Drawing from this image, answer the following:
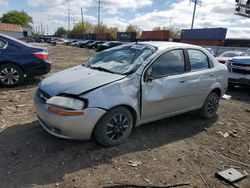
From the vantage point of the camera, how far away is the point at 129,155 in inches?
144

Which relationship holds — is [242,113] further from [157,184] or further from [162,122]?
[157,184]

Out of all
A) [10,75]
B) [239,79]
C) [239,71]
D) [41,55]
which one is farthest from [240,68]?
[10,75]

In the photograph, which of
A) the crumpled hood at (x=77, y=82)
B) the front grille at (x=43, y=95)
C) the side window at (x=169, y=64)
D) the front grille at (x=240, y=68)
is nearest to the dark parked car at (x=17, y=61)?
the crumpled hood at (x=77, y=82)

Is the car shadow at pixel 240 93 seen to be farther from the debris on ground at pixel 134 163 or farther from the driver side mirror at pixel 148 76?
the debris on ground at pixel 134 163

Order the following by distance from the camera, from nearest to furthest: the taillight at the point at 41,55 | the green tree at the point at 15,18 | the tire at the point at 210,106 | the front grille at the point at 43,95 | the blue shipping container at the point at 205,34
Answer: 1. the front grille at the point at 43,95
2. the tire at the point at 210,106
3. the taillight at the point at 41,55
4. the blue shipping container at the point at 205,34
5. the green tree at the point at 15,18

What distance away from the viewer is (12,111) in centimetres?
527

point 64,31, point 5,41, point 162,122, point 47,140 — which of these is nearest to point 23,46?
point 5,41

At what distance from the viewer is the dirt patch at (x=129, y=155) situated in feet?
10.2

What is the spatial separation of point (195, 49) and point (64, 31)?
13041cm

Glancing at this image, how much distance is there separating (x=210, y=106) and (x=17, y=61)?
5.29m

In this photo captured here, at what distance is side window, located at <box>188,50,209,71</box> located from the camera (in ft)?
15.7

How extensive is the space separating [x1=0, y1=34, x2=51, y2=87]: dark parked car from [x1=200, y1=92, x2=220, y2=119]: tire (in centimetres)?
481

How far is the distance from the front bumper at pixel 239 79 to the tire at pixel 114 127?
17.8 feet

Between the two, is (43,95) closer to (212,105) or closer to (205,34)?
(212,105)
